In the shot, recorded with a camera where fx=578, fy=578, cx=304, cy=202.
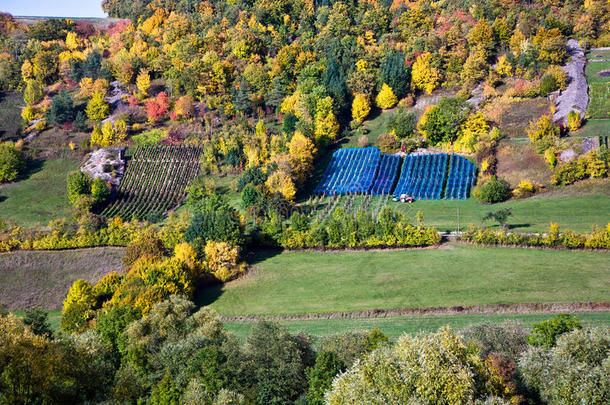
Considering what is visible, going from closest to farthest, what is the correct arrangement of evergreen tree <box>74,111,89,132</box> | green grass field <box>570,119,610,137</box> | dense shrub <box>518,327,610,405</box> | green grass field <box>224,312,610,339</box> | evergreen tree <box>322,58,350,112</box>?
dense shrub <box>518,327,610,405</box> → green grass field <box>224,312,610,339</box> → green grass field <box>570,119,610,137</box> → evergreen tree <box>322,58,350,112</box> → evergreen tree <box>74,111,89,132</box>

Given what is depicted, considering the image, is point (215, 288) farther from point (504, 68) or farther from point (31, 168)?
point (504, 68)

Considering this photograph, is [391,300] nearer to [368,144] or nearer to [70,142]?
[368,144]

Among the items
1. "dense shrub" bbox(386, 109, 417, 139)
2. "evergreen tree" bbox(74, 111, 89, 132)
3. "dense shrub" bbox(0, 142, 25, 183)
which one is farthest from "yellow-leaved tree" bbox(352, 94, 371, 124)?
"dense shrub" bbox(0, 142, 25, 183)

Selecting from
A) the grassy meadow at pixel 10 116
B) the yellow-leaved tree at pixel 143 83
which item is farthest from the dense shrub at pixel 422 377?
the yellow-leaved tree at pixel 143 83

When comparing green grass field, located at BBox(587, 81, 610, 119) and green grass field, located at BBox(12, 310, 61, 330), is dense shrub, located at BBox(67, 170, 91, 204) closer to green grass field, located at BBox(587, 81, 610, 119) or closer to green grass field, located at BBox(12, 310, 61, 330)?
green grass field, located at BBox(12, 310, 61, 330)

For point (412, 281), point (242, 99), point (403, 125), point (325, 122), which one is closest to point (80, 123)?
point (242, 99)

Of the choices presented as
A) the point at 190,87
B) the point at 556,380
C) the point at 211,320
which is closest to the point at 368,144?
the point at 190,87

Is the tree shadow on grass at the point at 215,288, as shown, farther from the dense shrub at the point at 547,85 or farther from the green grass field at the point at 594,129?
the dense shrub at the point at 547,85
